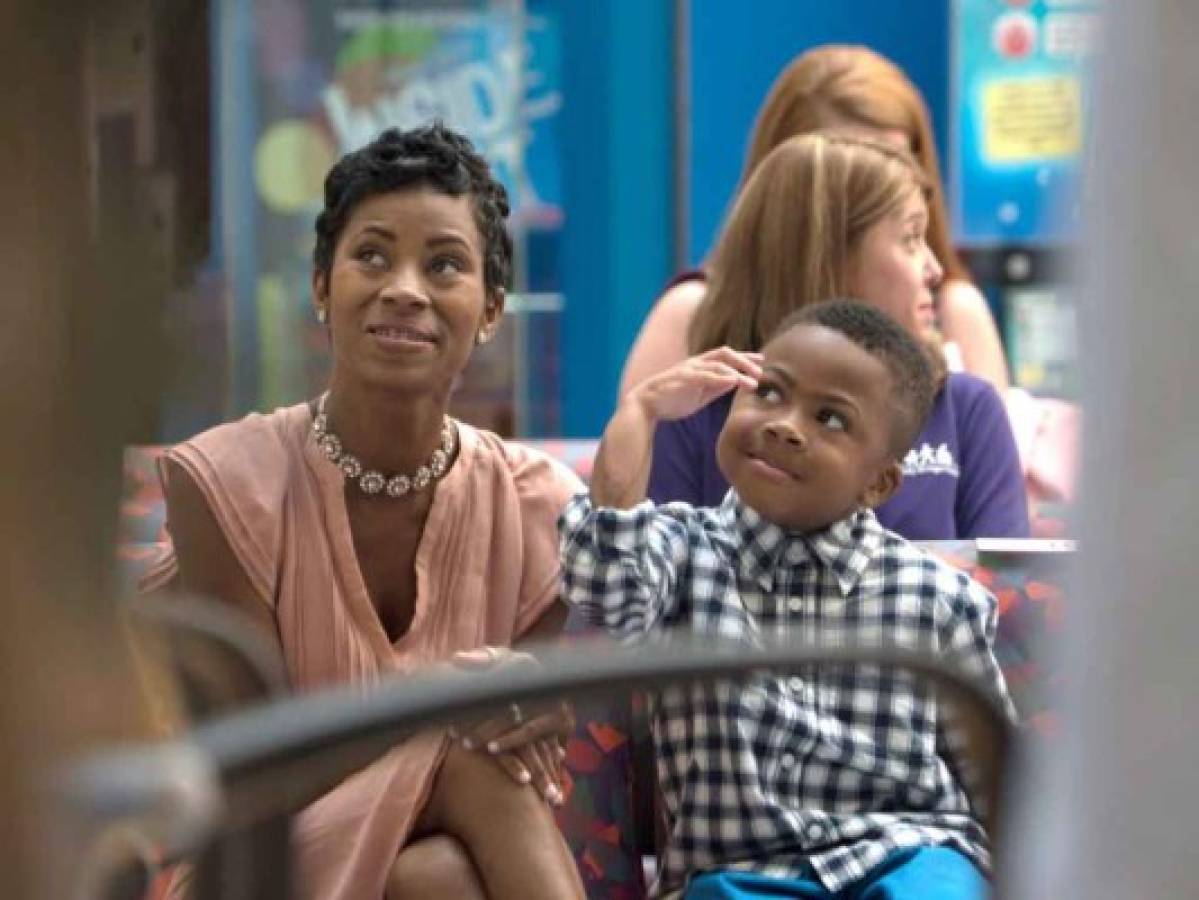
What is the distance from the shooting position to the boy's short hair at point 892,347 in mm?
2564

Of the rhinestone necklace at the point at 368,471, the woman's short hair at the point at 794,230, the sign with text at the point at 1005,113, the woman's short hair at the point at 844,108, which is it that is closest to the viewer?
the rhinestone necklace at the point at 368,471

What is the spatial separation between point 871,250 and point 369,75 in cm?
417

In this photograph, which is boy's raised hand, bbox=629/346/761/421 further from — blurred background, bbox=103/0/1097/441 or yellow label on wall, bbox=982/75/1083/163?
yellow label on wall, bbox=982/75/1083/163

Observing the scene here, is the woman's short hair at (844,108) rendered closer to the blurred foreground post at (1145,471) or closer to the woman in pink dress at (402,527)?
the woman in pink dress at (402,527)

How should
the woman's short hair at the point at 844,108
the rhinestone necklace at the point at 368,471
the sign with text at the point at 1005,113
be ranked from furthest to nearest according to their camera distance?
the sign with text at the point at 1005,113 < the woman's short hair at the point at 844,108 < the rhinestone necklace at the point at 368,471

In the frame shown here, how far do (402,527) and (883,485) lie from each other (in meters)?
0.49

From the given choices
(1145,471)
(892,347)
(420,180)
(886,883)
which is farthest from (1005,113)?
(1145,471)

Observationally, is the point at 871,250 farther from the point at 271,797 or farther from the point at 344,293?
the point at 271,797

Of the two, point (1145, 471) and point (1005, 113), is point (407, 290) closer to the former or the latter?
point (1145, 471)

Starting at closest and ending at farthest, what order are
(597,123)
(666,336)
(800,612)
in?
(800,612) < (666,336) < (597,123)

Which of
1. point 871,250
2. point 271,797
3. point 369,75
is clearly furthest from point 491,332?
point 369,75

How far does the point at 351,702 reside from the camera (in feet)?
3.84

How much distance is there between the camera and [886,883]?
7.63 feet

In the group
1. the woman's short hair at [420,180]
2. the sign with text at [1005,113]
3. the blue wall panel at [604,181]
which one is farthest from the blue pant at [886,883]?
the sign with text at [1005,113]
